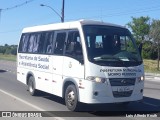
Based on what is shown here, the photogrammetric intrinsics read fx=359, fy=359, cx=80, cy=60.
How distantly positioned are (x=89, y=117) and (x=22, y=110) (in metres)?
2.01

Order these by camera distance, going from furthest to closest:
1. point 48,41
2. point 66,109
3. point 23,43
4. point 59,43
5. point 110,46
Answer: point 23,43, point 48,41, point 59,43, point 66,109, point 110,46

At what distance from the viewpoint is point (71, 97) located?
409 inches

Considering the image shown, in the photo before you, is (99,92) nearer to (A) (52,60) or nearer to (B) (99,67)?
(B) (99,67)

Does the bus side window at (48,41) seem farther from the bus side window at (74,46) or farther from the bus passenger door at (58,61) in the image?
the bus side window at (74,46)

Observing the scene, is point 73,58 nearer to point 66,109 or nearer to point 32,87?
point 66,109

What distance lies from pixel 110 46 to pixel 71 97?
1.87 meters

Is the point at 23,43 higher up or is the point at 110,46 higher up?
the point at 23,43

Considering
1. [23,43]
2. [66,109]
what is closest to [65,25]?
[66,109]

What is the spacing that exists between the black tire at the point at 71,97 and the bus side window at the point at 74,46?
932mm

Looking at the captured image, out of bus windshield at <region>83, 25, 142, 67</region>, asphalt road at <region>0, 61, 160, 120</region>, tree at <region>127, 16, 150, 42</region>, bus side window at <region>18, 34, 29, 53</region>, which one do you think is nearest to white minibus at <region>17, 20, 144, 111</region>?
bus windshield at <region>83, 25, 142, 67</region>

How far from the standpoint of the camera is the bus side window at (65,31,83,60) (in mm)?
10203

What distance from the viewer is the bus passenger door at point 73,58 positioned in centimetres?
1007

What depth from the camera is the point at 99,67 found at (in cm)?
971

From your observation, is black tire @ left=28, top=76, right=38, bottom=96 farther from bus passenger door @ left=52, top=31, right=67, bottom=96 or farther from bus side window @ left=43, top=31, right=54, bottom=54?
bus passenger door @ left=52, top=31, right=67, bottom=96
